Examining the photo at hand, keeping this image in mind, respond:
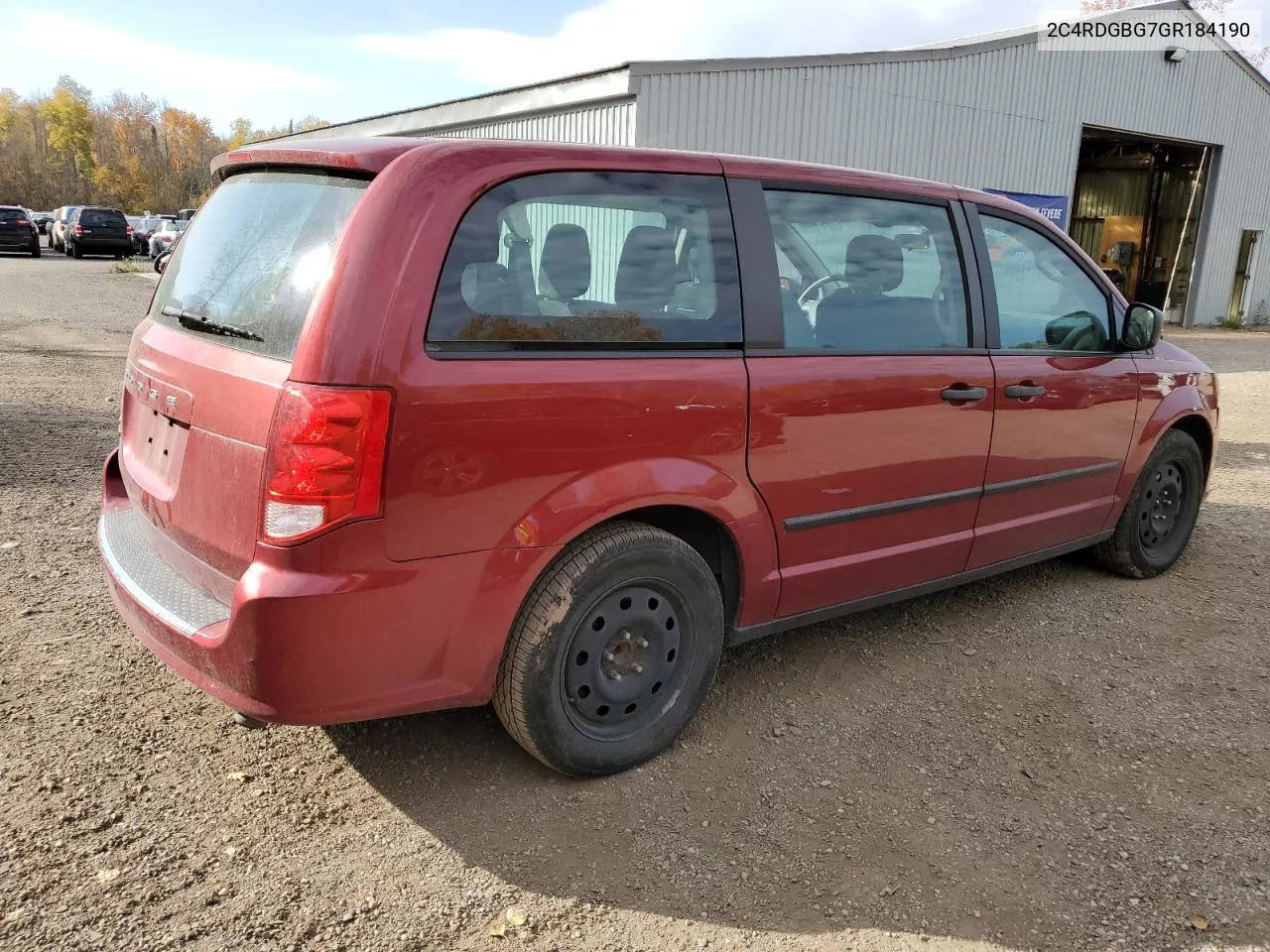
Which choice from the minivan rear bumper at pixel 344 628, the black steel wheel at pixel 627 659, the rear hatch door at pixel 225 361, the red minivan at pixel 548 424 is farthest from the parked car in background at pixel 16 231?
the black steel wheel at pixel 627 659

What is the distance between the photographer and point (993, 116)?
52.4ft

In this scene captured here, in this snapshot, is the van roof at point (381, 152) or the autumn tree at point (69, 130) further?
the autumn tree at point (69, 130)

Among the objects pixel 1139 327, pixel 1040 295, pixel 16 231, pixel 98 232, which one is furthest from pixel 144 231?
pixel 1139 327

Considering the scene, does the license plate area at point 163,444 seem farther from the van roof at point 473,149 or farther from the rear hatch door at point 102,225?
the rear hatch door at point 102,225

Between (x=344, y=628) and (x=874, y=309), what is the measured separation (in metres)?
2.13

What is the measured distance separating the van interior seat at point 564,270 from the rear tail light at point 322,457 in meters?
0.60

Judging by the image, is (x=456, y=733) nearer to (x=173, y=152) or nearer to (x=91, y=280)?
(x=91, y=280)

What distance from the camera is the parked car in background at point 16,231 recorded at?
31.4 metres

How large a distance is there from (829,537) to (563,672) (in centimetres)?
110

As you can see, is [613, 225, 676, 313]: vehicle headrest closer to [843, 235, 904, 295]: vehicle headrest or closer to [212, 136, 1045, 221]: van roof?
[212, 136, 1045, 221]: van roof

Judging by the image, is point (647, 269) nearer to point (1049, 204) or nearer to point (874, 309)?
point (874, 309)

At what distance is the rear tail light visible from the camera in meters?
2.24

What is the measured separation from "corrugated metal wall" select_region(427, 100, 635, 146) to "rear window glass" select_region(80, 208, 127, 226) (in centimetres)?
2532

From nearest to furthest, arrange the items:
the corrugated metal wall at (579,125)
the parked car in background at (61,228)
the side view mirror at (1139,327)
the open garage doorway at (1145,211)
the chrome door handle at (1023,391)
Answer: the chrome door handle at (1023,391) → the side view mirror at (1139,327) → the corrugated metal wall at (579,125) → the open garage doorway at (1145,211) → the parked car in background at (61,228)
